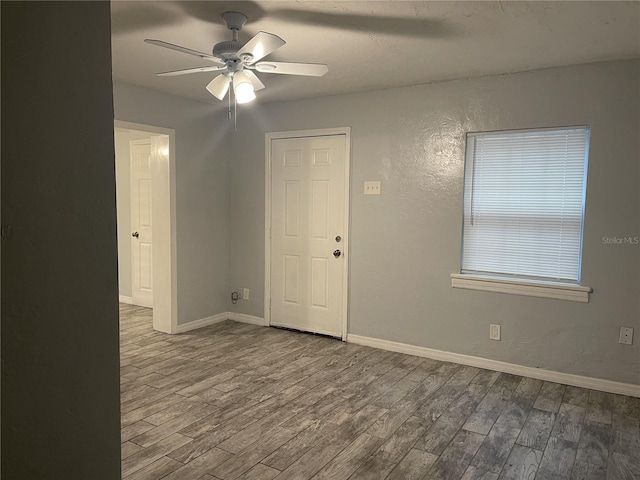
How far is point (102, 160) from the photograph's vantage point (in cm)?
89

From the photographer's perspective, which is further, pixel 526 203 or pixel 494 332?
pixel 494 332

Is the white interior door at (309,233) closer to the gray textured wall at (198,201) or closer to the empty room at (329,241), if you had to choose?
the empty room at (329,241)

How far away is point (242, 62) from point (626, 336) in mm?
3248

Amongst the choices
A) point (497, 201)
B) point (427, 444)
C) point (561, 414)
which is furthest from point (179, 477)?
point (497, 201)

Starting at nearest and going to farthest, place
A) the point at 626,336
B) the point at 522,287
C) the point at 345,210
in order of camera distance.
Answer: the point at 626,336 < the point at 522,287 < the point at 345,210

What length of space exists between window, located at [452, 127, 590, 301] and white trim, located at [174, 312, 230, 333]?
2.68 metres

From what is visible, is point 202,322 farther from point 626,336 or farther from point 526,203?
point 626,336

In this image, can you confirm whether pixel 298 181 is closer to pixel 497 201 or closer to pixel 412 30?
pixel 497 201

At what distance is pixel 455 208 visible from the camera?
399cm

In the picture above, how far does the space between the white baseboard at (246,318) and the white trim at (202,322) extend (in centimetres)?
6

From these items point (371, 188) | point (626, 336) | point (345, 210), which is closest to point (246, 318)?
point (345, 210)

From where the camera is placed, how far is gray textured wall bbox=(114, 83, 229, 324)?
15.4 feet

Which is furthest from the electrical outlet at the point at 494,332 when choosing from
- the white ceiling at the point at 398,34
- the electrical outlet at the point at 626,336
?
the white ceiling at the point at 398,34

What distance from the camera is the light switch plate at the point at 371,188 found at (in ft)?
14.3
